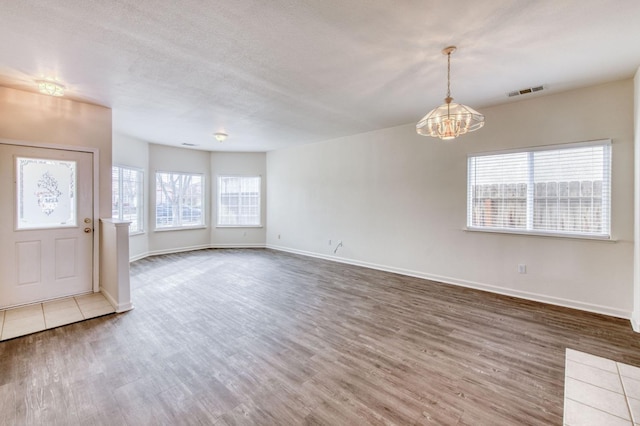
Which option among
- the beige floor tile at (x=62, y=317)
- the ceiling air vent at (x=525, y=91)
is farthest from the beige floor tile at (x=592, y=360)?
the beige floor tile at (x=62, y=317)

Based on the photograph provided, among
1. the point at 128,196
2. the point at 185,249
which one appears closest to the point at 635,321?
the point at 185,249

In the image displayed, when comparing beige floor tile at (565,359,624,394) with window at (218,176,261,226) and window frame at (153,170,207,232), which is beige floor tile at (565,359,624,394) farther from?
window frame at (153,170,207,232)

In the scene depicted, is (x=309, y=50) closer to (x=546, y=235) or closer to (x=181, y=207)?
(x=546, y=235)

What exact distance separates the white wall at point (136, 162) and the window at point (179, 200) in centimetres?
29

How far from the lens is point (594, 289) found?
11.2 feet

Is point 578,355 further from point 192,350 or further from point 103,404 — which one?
point 103,404

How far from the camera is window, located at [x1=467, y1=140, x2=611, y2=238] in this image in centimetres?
343

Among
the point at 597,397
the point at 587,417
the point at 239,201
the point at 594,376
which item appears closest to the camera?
the point at 587,417

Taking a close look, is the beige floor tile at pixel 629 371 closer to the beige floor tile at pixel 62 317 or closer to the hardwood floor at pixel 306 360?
the hardwood floor at pixel 306 360

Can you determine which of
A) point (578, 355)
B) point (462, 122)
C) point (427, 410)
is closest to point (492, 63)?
point (462, 122)

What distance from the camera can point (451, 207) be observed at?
4559mm

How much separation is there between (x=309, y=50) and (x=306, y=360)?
2.83 m

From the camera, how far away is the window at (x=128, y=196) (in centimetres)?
565

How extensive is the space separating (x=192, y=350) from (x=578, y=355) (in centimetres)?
357
